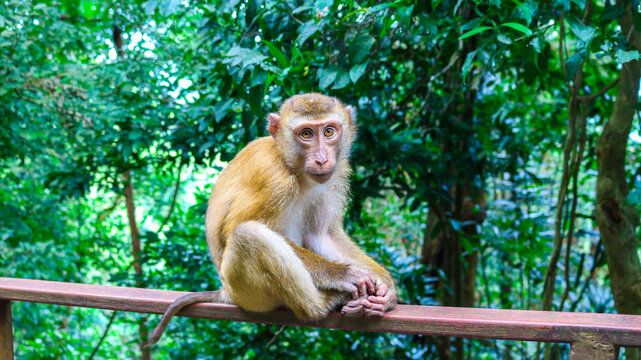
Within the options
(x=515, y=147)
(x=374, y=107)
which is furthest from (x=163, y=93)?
(x=515, y=147)

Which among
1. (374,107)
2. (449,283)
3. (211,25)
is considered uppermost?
(211,25)

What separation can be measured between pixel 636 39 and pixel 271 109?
207 centimetres

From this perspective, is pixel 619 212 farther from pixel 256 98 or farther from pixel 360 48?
pixel 256 98

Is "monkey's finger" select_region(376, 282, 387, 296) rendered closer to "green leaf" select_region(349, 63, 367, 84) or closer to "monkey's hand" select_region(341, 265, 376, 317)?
"monkey's hand" select_region(341, 265, 376, 317)

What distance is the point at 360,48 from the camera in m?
2.40

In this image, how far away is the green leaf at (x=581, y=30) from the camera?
196 centimetres

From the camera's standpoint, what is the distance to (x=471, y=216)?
5.02 m

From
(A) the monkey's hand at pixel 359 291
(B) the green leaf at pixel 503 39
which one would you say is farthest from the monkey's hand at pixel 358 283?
(B) the green leaf at pixel 503 39

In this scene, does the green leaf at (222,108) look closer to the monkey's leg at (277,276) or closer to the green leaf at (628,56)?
the monkey's leg at (277,276)

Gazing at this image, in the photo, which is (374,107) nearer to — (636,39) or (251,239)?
(636,39)

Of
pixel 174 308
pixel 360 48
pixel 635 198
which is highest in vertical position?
pixel 360 48

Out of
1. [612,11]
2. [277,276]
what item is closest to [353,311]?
[277,276]

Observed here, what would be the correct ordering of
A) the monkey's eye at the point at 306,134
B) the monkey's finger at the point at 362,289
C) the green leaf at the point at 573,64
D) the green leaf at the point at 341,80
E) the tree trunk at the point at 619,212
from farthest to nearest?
the tree trunk at the point at 619,212, the green leaf at the point at 341,80, the monkey's eye at the point at 306,134, the green leaf at the point at 573,64, the monkey's finger at the point at 362,289

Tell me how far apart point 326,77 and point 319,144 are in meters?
0.37
